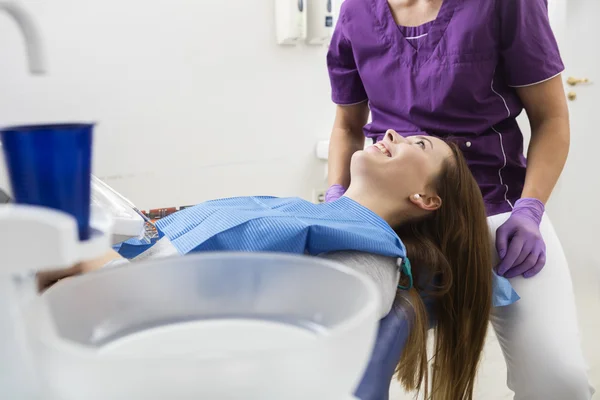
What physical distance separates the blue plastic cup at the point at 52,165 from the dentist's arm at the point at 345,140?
1.44 metres

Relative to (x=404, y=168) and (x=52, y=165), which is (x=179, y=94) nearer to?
(x=404, y=168)

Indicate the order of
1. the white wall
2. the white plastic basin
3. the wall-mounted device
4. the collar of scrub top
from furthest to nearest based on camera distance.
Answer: the wall-mounted device < the white wall < the collar of scrub top < the white plastic basin

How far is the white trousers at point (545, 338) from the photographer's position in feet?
4.12

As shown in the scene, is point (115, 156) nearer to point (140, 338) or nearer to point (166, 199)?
point (166, 199)

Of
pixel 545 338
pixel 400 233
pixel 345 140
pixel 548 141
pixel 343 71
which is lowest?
pixel 545 338

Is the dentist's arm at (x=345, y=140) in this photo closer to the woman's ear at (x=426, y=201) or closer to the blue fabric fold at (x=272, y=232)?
the woman's ear at (x=426, y=201)

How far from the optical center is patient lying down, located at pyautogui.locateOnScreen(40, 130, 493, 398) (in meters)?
1.14

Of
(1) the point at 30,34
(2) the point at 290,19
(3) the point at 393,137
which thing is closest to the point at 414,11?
(3) the point at 393,137

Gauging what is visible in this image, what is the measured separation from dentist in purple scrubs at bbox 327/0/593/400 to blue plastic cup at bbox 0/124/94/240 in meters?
1.17

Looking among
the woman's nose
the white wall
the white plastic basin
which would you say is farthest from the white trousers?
the white wall

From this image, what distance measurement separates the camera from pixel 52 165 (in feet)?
1.39

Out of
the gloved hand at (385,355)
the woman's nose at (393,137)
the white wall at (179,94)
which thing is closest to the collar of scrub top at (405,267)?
the gloved hand at (385,355)

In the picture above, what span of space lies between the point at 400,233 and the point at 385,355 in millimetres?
613

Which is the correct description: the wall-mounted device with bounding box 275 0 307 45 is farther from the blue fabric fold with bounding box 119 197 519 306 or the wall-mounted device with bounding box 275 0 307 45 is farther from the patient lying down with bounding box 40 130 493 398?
the blue fabric fold with bounding box 119 197 519 306
